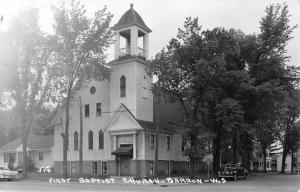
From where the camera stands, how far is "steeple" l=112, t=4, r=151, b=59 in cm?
4722

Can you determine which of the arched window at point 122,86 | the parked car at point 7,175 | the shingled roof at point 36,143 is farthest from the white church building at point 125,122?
the shingled roof at point 36,143

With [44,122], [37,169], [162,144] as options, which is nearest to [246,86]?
[162,144]

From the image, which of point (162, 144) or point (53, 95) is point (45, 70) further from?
point (162, 144)

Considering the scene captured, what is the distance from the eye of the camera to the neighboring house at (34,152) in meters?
63.3

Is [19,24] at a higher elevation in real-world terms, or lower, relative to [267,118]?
higher

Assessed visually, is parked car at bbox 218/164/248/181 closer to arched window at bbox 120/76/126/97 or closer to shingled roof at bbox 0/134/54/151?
arched window at bbox 120/76/126/97

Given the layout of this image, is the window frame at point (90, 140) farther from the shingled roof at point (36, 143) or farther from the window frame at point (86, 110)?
the shingled roof at point (36, 143)

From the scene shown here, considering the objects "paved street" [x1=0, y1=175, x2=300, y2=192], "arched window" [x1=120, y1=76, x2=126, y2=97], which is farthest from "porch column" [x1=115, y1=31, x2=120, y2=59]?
"paved street" [x1=0, y1=175, x2=300, y2=192]

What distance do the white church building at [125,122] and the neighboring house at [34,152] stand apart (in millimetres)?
10674

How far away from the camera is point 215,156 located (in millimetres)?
47719

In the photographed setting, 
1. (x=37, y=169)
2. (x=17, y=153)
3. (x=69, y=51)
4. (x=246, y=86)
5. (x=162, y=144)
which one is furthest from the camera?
(x=17, y=153)

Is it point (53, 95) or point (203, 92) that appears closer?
point (203, 92)

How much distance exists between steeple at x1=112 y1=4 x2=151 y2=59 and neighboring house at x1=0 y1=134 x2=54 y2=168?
20.7 m

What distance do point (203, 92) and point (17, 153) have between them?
3627cm
